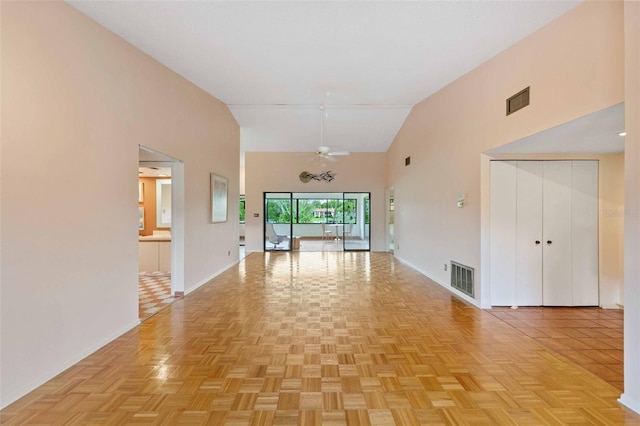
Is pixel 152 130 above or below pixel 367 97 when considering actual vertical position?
below

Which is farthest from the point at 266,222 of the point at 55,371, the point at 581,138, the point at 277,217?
the point at 581,138

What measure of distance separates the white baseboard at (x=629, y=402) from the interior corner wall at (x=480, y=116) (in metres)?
2.07

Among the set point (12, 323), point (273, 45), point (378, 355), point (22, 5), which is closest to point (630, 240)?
point (378, 355)

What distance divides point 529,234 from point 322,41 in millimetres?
3723

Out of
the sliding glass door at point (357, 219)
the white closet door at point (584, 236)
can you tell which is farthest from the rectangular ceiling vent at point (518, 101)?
the sliding glass door at point (357, 219)

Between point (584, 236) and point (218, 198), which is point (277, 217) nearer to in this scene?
point (218, 198)

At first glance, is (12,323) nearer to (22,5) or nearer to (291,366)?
(291,366)

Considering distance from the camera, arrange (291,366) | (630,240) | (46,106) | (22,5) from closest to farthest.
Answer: (630,240)
(22,5)
(46,106)
(291,366)

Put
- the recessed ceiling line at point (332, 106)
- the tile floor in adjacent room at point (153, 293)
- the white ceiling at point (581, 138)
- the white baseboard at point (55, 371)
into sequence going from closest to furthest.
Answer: the white baseboard at point (55, 371) → the white ceiling at point (581, 138) → the tile floor in adjacent room at point (153, 293) → the recessed ceiling line at point (332, 106)

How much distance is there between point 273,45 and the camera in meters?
3.70

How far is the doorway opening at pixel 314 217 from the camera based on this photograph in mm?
10047

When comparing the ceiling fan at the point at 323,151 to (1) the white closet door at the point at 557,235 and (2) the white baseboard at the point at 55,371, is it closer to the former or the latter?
(1) the white closet door at the point at 557,235

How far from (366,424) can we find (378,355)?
36.1 inches

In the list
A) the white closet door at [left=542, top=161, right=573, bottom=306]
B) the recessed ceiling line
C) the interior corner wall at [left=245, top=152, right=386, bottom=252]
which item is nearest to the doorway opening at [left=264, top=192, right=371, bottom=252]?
the interior corner wall at [left=245, top=152, right=386, bottom=252]
